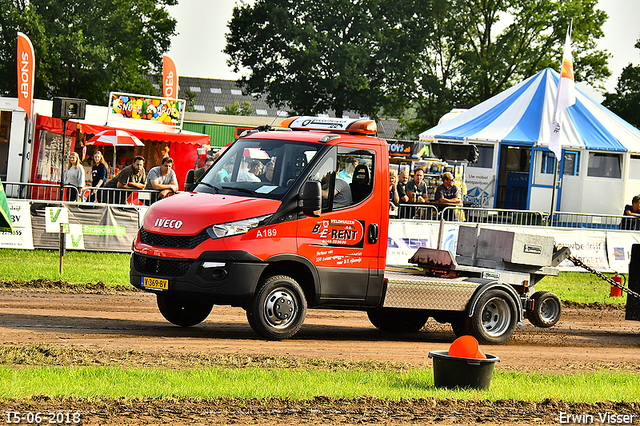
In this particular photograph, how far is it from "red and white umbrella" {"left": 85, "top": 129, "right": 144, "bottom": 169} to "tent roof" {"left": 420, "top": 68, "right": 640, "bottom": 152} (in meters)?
9.96

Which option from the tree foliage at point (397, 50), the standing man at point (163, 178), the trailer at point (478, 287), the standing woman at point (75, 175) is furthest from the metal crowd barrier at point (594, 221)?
the tree foliage at point (397, 50)

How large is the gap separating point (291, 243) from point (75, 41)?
41191 mm

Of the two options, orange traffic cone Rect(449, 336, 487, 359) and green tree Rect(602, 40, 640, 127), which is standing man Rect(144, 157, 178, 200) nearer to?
orange traffic cone Rect(449, 336, 487, 359)

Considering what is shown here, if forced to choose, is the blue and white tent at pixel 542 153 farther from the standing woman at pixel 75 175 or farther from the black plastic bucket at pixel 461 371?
the black plastic bucket at pixel 461 371

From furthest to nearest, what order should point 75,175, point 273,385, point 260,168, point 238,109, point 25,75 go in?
point 238,109, point 25,75, point 75,175, point 260,168, point 273,385

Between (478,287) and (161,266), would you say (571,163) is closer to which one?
(478,287)

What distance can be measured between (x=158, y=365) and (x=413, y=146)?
18307 mm

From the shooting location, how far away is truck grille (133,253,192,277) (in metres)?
9.63

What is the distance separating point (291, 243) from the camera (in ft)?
32.7

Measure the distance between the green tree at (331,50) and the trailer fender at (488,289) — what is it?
38.5 metres

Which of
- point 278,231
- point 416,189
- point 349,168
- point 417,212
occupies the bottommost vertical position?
point 278,231

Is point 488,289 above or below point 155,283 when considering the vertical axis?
above

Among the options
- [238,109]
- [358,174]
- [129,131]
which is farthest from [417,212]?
[238,109]

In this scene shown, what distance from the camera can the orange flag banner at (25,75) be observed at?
1026 inches
